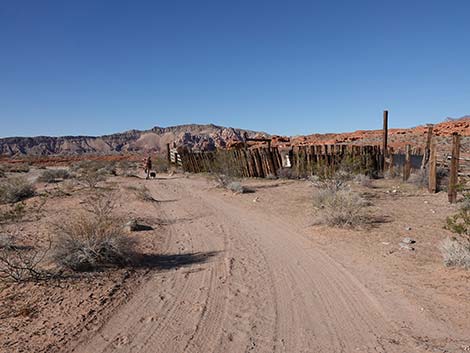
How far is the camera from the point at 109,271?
5531 millimetres

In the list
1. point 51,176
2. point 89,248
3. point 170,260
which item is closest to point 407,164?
point 170,260

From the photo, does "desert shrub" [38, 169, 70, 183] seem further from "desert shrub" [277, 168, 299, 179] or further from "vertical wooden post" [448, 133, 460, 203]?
"vertical wooden post" [448, 133, 460, 203]

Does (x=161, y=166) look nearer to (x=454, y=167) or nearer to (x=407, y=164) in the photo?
(x=407, y=164)

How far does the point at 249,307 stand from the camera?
4.48 metres

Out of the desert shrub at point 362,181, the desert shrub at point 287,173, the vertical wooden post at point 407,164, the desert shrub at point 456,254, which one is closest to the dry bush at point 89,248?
the desert shrub at point 456,254

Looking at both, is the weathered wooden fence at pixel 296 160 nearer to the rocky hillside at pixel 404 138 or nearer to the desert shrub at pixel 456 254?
the desert shrub at pixel 456 254

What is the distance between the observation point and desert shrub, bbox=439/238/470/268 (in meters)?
5.47

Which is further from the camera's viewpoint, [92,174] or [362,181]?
[92,174]

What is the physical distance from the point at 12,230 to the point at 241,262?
566cm

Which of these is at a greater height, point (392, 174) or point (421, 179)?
point (421, 179)

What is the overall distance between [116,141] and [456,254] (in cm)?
14643

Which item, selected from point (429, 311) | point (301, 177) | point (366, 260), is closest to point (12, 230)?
point (366, 260)

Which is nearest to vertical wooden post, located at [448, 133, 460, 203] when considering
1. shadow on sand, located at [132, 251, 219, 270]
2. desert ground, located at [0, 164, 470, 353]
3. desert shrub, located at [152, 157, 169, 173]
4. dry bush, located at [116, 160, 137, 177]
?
desert ground, located at [0, 164, 470, 353]

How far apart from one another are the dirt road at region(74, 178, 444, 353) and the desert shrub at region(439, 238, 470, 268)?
154cm
